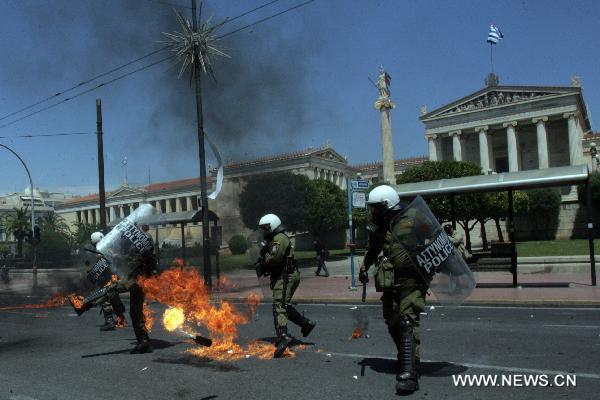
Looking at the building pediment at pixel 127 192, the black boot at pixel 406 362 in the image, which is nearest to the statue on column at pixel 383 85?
the building pediment at pixel 127 192

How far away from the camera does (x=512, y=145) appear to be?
201ft

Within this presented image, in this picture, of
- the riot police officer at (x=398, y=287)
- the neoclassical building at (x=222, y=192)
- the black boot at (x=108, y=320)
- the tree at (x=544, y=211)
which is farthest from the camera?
the tree at (x=544, y=211)

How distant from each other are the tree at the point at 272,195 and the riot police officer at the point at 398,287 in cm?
1004

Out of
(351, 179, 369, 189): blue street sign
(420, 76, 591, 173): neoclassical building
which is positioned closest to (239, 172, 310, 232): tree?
(351, 179, 369, 189): blue street sign

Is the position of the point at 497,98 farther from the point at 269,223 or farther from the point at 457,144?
the point at 269,223

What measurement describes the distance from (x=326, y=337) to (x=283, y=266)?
1.61m

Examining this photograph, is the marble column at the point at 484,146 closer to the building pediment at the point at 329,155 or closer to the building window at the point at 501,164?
the building window at the point at 501,164

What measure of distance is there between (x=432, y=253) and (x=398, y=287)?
40cm

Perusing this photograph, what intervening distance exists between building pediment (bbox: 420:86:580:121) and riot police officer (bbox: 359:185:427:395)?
59.3m

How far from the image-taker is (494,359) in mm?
5723

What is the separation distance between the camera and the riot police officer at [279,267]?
6.46 m

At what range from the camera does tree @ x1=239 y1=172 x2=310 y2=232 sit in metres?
18.1

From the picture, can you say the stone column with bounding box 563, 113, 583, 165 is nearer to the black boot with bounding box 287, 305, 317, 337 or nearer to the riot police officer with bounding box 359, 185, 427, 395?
the black boot with bounding box 287, 305, 317, 337

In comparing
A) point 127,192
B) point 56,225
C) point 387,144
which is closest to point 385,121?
point 387,144
